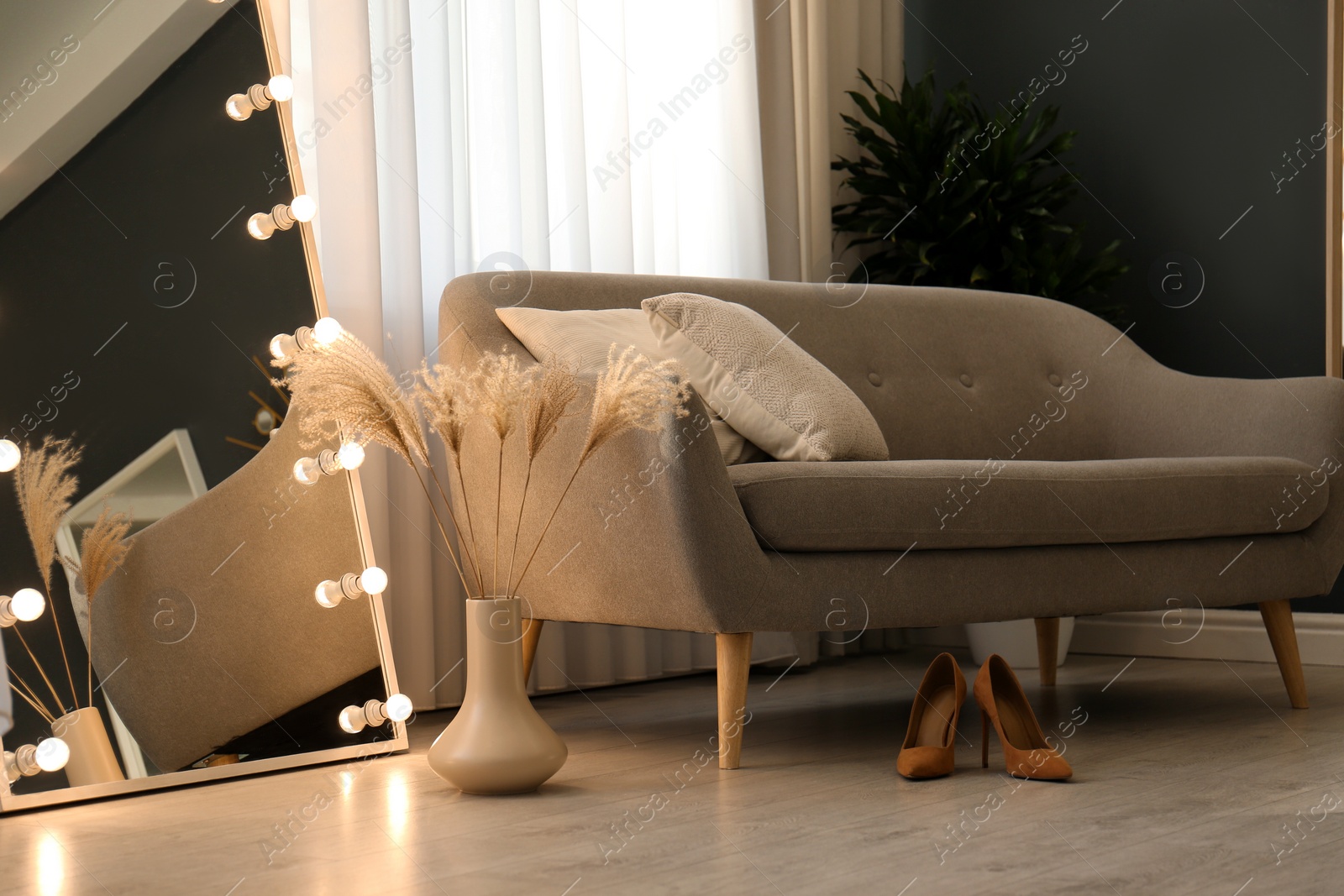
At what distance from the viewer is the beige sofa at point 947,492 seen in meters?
2.07

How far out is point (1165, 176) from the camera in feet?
12.3

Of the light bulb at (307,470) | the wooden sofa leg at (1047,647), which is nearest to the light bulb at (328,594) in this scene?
the light bulb at (307,470)

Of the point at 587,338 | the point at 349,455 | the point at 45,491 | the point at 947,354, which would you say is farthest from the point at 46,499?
the point at 947,354

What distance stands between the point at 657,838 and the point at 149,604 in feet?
3.16

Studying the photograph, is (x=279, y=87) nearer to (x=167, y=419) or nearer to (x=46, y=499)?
(x=167, y=419)

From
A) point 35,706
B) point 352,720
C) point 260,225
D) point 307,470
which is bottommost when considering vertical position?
point 352,720

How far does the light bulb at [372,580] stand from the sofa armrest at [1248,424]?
A: 1.70m

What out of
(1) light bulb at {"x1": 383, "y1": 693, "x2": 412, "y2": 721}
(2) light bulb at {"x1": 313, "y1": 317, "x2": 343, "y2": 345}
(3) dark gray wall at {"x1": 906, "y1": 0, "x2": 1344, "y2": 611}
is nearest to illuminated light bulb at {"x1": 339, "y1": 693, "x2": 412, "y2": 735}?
(1) light bulb at {"x1": 383, "y1": 693, "x2": 412, "y2": 721}

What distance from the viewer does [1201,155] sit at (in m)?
3.68

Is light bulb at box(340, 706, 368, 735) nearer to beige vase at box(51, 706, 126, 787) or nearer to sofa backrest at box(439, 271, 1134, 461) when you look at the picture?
beige vase at box(51, 706, 126, 787)

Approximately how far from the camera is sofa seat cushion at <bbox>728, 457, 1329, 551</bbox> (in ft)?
6.86

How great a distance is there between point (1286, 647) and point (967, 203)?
152 cm

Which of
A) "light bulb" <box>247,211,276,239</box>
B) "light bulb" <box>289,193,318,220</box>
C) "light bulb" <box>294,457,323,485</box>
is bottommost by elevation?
"light bulb" <box>294,457,323,485</box>

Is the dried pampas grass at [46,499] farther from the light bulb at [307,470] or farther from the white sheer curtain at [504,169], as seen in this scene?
the white sheer curtain at [504,169]
